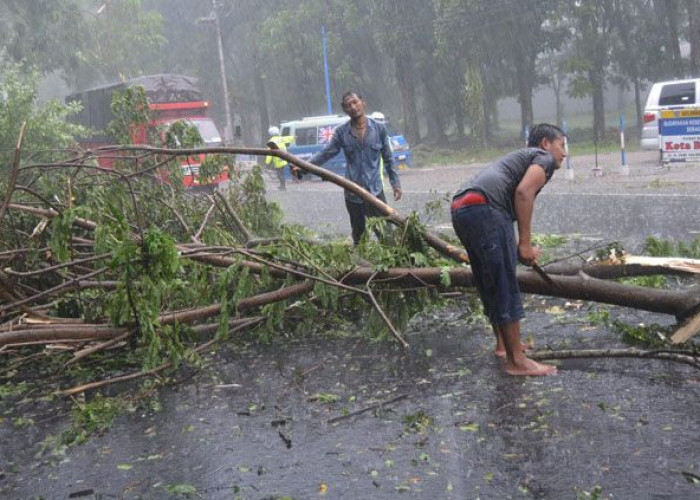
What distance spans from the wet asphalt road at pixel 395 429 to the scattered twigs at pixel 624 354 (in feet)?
0.23

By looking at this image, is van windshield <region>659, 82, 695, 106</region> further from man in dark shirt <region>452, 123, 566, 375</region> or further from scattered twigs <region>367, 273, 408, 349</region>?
man in dark shirt <region>452, 123, 566, 375</region>

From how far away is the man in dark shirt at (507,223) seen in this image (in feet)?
15.8

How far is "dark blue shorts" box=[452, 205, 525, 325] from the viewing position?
4836 millimetres

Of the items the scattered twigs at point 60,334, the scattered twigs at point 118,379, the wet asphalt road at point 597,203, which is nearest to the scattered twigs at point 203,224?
the scattered twigs at point 60,334

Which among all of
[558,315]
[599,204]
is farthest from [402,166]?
[558,315]

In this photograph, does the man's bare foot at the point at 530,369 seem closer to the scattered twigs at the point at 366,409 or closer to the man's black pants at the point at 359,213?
the scattered twigs at the point at 366,409

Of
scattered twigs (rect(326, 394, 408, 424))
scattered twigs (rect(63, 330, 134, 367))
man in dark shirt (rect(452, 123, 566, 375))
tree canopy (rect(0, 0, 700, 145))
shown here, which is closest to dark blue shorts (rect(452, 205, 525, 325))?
man in dark shirt (rect(452, 123, 566, 375))

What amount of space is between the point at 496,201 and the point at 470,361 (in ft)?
3.57

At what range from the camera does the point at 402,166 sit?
28.8 m

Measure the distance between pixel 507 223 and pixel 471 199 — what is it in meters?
0.24

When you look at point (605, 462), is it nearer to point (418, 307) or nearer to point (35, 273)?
point (418, 307)

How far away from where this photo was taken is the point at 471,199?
4.86 metres

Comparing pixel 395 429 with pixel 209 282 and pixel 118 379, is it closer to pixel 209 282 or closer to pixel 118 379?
pixel 118 379

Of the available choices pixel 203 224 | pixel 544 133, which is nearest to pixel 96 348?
pixel 203 224
